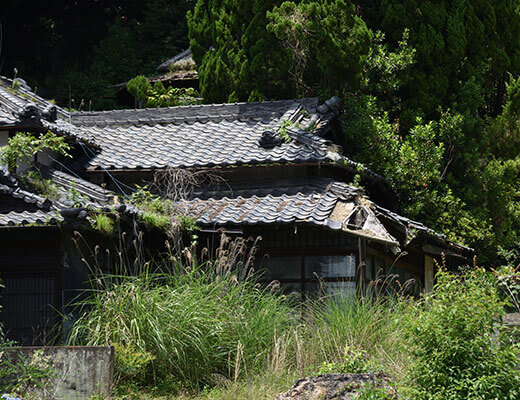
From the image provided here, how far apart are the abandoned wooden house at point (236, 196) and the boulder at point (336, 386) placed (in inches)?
161

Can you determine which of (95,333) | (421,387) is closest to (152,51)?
(95,333)

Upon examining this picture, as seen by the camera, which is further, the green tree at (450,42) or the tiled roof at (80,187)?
the green tree at (450,42)

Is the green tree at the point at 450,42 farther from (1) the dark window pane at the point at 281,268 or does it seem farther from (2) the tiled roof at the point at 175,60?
(2) the tiled roof at the point at 175,60

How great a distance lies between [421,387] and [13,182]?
23.6 ft

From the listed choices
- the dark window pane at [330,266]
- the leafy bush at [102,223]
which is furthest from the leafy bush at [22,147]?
the dark window pane at [330,266]

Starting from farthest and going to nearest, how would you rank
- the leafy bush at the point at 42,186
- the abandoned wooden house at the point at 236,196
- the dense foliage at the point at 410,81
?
the dense foliage at the point at 410,81 < the leafy bush at the point at 42,186 < the abandoned wooden house at the point at 236,196

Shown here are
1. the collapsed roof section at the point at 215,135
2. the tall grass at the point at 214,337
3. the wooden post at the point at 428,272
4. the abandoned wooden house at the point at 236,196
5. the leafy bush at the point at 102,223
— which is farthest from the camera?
the wooden post at the point at 428,272

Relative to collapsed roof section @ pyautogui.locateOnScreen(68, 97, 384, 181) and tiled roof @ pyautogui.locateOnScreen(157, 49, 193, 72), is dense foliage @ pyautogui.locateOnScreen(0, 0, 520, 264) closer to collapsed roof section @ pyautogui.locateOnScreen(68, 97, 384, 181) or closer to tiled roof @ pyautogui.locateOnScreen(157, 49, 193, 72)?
collapsed roof section @ pyautogui.locateOnScreen(68, 97, 384, 181)

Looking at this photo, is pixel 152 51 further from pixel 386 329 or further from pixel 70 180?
pixel 386 329

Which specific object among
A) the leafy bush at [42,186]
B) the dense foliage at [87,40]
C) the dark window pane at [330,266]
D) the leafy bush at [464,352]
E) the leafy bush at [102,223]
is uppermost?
the dense foliage at [87,40]

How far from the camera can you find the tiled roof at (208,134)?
15148 mm

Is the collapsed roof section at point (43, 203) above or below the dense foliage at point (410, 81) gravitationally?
below

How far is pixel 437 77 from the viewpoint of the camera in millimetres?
19109

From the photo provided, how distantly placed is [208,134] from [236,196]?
2360mm
